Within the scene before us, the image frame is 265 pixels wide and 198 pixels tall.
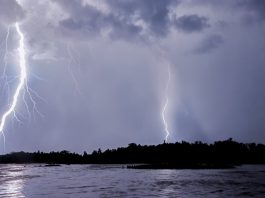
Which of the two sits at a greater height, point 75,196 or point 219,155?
point 219,155

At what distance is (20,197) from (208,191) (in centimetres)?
2137

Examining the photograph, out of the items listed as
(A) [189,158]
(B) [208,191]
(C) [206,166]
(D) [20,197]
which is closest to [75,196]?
(D) [20,197]

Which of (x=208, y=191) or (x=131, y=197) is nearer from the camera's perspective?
(x=131, y=197)

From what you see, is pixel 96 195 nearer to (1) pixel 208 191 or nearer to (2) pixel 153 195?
(2) pixel 153 195

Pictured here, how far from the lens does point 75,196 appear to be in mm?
44188

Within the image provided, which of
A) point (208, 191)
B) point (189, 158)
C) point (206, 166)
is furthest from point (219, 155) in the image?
point (208, 191)

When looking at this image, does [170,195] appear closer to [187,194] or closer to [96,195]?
[187,194]

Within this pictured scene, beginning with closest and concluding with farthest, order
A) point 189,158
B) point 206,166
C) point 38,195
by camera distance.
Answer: point 38,195, point 206,166, point 189,158

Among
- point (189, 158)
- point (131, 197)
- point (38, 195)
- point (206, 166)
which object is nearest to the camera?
point (131, 197)

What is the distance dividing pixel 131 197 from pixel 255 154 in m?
162

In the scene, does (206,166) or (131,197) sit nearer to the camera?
(131,197)

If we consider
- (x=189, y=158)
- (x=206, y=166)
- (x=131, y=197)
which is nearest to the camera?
(x=131, y=197)

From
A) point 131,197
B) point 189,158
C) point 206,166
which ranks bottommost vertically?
point 131,197

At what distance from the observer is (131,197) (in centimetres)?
4303
